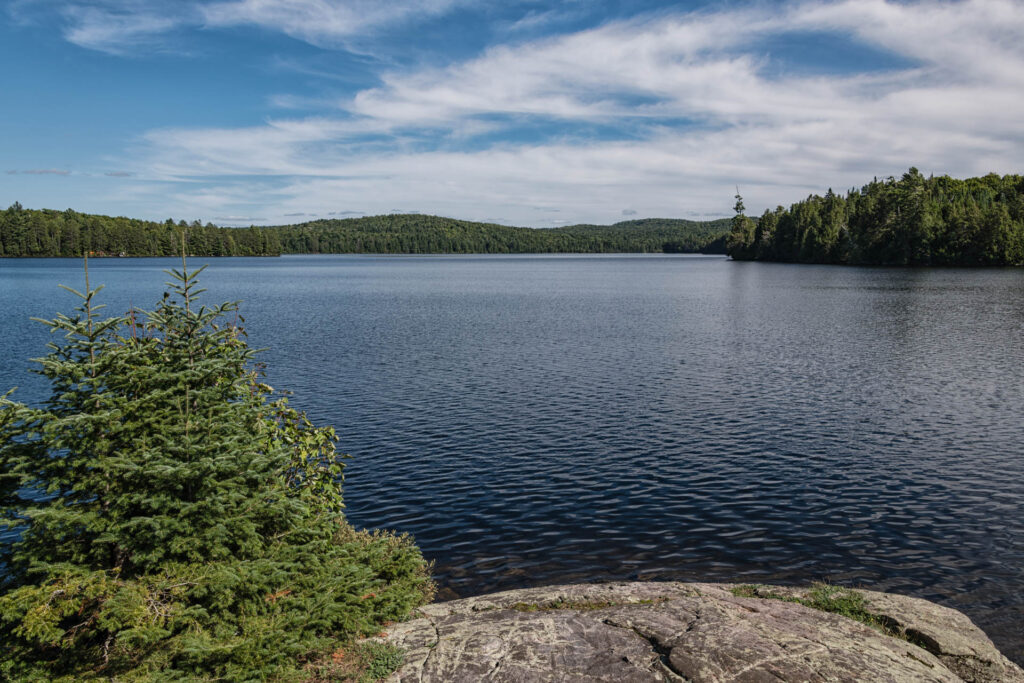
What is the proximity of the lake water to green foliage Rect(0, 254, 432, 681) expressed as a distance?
688 centimetres

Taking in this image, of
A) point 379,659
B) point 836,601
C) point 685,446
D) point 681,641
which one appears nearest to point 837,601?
point 836,601

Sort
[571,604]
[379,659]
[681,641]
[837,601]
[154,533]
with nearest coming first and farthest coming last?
[154,533] < [379,659] < [681,641] < [571,604] < [837,601]

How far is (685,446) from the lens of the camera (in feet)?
85.9

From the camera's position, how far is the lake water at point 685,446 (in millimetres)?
17156

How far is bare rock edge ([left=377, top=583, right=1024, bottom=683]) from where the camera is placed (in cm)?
996

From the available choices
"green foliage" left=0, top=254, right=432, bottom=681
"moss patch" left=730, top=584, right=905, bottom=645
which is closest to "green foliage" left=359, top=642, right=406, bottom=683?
"green foliage" left=0, top=254, right=432, bottom=681

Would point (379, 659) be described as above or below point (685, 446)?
above

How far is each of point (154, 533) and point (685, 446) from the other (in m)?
21.0

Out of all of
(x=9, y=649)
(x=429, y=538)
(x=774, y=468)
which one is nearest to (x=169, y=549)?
(x=9, y=649)

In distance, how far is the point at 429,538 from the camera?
1861 cm

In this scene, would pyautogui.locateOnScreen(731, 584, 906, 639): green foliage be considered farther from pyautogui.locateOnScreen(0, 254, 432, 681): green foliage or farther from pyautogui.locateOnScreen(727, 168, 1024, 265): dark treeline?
pyautogui.locateOnScreen(727, 168, 1024, 265): dark treeline

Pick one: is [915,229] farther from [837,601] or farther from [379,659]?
[379,659]

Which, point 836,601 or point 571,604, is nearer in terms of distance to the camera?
point 571,604

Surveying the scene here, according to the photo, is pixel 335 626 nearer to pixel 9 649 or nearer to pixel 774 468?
pixel 9 649
